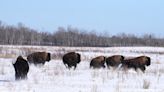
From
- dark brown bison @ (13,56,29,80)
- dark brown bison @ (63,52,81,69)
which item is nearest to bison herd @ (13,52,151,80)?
dark brown bison @ (63,52,81,69)

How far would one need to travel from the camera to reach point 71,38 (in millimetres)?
137750

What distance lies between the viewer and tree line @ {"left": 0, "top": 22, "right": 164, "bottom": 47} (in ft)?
416

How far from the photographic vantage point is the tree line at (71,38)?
126906mm

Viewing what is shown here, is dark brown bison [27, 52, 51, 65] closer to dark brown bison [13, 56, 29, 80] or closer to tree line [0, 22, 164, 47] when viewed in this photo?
dark brown bison [13, 56, 29, 80]

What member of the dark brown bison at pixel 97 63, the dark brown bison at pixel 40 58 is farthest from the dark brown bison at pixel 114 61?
the dark brown bison at pixel 40 58

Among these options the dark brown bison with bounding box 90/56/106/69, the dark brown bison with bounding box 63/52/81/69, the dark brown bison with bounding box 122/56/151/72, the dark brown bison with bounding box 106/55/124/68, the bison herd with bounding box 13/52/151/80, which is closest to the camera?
the dark brown bison with bounding box 122/56/151/72

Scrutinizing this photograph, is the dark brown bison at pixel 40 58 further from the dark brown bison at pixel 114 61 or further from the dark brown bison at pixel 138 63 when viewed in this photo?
the dark brown bison at pixel 138 63

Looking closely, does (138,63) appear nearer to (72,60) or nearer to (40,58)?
(72,60)

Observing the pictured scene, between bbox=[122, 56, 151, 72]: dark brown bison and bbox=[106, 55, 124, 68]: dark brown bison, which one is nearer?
bbox=[122, 56, 151, 72]: dark brown bison

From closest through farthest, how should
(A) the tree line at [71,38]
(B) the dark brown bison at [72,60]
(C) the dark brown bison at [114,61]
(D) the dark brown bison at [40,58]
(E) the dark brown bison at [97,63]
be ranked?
(B) the dark brown bison at [72,60] < (E) the dark brown bison at [97,63] < (C) the dark brown bison at [114,61] < (D) the dark brown bison at [40,58] < (A) the tree line at [71,38]

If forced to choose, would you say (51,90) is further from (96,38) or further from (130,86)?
(96,38)

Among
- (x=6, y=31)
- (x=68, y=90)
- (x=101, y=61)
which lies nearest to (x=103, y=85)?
(x=68, y=90)

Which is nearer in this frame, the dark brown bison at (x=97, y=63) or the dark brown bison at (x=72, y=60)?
the dark brown bison at (x=72, y=60)

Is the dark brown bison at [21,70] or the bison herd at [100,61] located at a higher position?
the dark brown bison at [21,70]
